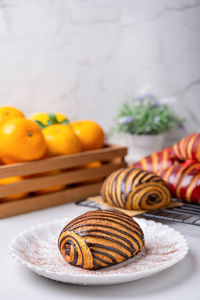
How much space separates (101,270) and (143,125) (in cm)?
91

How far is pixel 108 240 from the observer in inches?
25.8

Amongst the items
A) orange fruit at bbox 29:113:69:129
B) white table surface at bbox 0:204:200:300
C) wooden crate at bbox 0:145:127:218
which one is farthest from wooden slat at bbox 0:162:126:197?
white table surface at bbox 0:204:200:300

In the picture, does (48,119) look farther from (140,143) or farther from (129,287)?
(129,287)

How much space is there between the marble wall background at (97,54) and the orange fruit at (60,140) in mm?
279

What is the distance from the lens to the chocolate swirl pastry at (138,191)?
36.5 inches

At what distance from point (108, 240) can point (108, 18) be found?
3.43 feet

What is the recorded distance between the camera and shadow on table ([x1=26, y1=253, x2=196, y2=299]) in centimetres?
61

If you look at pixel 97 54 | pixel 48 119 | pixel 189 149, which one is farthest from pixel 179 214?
pixel 97 54

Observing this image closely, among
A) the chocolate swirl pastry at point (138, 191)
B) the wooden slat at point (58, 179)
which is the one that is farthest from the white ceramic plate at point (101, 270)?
the wooden slat at point (58, 179)

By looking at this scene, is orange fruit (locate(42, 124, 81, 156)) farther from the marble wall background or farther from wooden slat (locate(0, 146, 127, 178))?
the marble wall background

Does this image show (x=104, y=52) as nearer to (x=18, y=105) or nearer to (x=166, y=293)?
(x=18, y=105)

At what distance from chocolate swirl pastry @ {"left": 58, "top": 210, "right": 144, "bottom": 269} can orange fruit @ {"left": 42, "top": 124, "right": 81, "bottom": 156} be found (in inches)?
16.3

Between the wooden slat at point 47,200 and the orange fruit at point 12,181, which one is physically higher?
the orange fruit at point 12,181

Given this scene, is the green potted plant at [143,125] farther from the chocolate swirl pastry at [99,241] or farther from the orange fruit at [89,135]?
the chocolate swirl pastry at [99,241]
